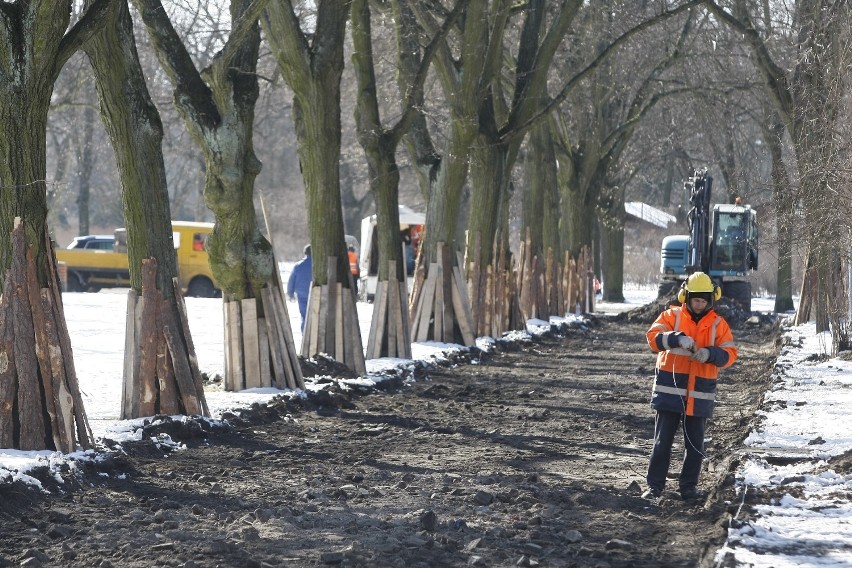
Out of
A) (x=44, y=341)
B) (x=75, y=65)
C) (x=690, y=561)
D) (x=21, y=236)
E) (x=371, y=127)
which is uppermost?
(x=75, y=65)

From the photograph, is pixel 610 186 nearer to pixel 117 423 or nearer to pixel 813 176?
pixel 813 176

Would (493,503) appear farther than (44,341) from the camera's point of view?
No

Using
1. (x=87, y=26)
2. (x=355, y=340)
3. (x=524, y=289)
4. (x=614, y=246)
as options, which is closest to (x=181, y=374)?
→ (x=87, y=26)

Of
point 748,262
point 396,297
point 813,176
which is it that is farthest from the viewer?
point 748,262

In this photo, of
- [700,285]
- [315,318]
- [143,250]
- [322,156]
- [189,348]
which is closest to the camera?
[700,285]

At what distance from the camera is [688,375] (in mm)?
9500

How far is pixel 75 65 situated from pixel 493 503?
1257 inches

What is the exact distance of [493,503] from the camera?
29.6 feet

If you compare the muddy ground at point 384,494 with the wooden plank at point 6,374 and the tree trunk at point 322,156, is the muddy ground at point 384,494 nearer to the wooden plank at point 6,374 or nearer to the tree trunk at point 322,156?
the wooden plank at point 6,374

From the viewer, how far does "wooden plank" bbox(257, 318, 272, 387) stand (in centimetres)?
1486

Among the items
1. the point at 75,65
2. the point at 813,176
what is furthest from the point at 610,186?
the point at 813,176

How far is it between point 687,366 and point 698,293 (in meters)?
0.51

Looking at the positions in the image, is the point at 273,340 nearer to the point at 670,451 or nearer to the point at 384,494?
the point at 384,494

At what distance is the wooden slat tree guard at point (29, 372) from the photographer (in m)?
10.0
